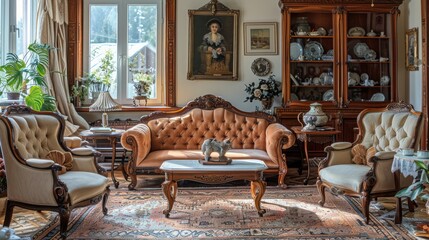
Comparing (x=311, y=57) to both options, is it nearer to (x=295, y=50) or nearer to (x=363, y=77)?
(x=295, y=50)

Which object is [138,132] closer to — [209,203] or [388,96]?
[209,203]

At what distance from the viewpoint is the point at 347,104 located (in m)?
6.71

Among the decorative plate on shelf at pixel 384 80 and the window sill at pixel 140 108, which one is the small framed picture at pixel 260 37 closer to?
the window sill at pixel 140 108

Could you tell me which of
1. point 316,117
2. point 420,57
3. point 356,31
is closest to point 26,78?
point 316,117

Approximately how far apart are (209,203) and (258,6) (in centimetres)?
362

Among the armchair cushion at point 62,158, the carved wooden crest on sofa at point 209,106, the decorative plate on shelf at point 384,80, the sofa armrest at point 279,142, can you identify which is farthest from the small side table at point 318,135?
the armchair cushion at point 62,158

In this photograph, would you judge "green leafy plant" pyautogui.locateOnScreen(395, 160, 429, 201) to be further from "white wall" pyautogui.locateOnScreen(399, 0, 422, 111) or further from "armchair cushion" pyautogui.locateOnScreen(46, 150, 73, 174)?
"white wall" pyautogui.locateOnScreen(399, 0, 422, 111)

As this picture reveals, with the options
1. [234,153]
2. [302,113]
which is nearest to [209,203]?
[234,153]

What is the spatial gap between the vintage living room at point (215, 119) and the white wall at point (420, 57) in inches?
1.4

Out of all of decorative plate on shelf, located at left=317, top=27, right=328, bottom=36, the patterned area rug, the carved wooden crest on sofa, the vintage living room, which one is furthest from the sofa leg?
decorative plate on shelf, located at left=317, top=27, right=328, bottom=36

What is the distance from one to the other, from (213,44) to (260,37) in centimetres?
75

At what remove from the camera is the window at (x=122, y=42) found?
6.98 meters

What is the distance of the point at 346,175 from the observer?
4.21m

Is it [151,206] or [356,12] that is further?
[356,12]
